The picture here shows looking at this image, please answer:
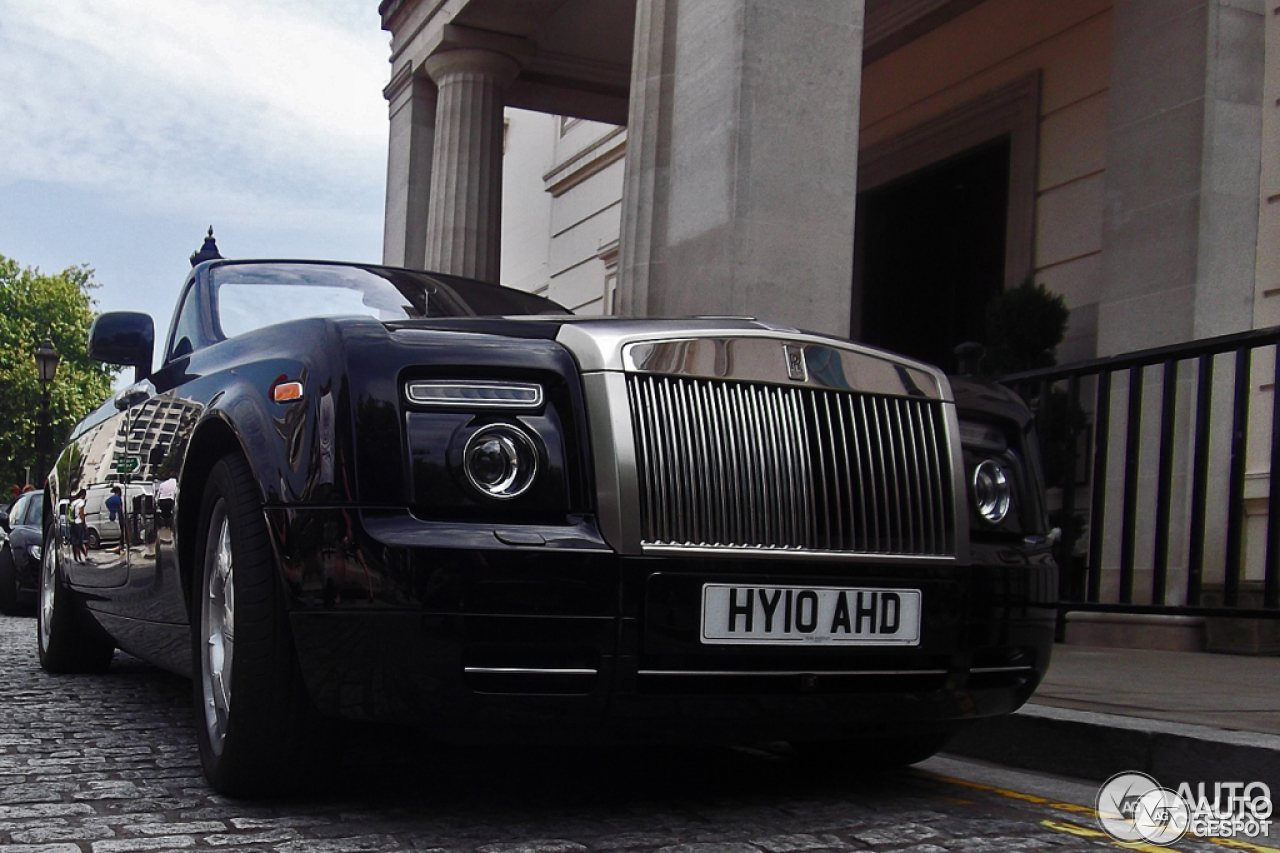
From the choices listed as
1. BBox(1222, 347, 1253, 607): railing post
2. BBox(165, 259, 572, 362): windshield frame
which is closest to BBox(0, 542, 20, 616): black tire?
BBox(165, 259, 572, 362): windshield frame

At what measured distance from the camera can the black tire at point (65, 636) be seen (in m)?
6.04

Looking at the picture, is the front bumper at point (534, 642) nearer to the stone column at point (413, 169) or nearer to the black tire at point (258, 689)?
the black tire at point (258, 689)

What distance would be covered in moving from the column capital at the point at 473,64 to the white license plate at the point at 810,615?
1169 cm

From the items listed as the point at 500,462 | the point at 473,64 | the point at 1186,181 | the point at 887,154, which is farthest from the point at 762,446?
the point at 473,64

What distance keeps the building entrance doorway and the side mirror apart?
→ 8.65 meters

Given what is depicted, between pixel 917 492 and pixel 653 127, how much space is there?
5791 mm

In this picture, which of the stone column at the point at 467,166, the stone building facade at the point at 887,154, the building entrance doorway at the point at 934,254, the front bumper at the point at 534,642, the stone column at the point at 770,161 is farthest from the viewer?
the stone column at the point at 467,166

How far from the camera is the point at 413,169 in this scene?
49.3ft

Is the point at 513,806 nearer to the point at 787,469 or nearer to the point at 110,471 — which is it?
the point at 787,469

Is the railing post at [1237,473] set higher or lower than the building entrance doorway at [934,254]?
lower

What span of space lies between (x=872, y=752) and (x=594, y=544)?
1.44m

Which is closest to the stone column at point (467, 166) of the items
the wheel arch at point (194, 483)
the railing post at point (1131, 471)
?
the railing post at point (1131, 471)

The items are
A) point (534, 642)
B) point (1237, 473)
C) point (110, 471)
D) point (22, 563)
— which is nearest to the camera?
point (534, 642)

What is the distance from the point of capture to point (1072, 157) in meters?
11.3
